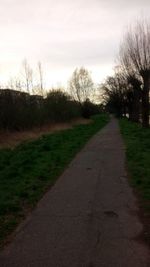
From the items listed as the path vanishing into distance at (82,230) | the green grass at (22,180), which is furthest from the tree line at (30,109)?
the path vanishing into distance at (82,230)

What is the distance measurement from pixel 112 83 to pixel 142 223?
87738 millimetres

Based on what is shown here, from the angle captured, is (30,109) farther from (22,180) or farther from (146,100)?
(22,180)

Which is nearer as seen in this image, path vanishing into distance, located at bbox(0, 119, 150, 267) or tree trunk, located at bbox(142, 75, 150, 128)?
path vanishing into distance, located at bbox(0, 119, 150, 267)

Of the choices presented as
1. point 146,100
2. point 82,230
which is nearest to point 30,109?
point 146,100

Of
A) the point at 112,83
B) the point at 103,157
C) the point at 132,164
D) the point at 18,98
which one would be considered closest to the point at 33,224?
the point at 132,164

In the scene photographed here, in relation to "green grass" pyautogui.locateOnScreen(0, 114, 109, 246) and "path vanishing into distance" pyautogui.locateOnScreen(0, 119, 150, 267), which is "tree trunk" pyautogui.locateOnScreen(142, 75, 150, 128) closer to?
"green grass" pyautogui.locateOnScreen(0, 114, 109, 246)

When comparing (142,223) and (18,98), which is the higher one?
(18,98)

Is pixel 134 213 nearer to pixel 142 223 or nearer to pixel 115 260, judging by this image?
pixel 142 223

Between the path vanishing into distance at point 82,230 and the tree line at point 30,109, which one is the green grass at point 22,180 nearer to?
the path vanishing into distance at point 82,230

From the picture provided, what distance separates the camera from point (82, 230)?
6.86m

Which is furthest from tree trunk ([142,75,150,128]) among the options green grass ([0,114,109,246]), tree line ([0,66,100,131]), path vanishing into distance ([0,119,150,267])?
path vanishing into distance ([0,119,150,267])

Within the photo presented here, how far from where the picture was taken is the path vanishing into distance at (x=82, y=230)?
555 centimetres

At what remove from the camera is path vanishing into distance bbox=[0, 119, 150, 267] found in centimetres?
555

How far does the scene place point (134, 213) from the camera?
805 centimetres
